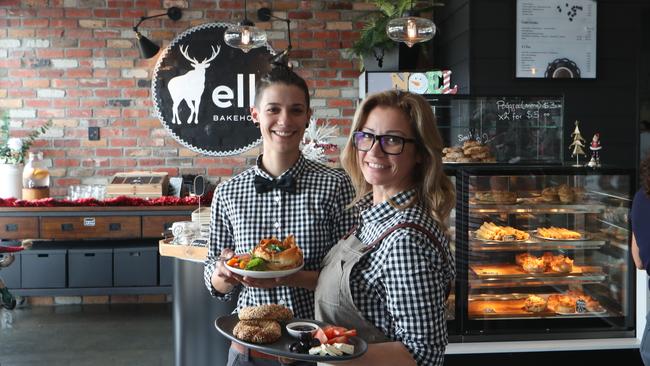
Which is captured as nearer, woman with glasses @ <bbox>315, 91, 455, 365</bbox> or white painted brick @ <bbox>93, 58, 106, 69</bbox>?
woman with glasses @ <bbox>315, 91, 455, 365</bbox>

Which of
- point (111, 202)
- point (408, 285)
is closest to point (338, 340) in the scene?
point (408, 285)

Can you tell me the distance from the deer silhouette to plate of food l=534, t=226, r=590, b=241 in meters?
3.54

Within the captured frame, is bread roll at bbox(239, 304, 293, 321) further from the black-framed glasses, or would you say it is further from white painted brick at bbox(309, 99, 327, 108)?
white painted brick at bbox(309, 99, 327, 108)

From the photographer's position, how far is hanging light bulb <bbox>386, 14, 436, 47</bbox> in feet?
12.9

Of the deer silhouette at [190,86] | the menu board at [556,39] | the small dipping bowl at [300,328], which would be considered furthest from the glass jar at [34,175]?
the small dipping bowl at [300,328]

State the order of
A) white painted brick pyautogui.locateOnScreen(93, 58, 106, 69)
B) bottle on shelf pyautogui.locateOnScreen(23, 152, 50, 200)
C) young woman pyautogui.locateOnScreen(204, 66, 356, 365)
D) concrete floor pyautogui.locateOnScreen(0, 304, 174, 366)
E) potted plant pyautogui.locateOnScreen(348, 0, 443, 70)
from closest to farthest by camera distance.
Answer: young woman pyautogui.locateOnScreen(204, 66, 356, 365) < concrete floor pyautogui.locateOnScreen(0, 304, 174, 366) < potted plant pyautogui.locateOnScreen(348, 0, 443, 70) < bottle on shelf pyautogui.locateOnScreen(23, 152, 50, 200) < white painted brick pyautogui.locateOnScreen(93, 58, 106, 69)

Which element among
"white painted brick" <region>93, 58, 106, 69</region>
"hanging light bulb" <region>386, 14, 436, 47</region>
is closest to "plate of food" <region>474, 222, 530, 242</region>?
"hanging light bulb" <region>386, 14, 436, 47</region>

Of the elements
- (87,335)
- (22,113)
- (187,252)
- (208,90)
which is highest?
(208,90)

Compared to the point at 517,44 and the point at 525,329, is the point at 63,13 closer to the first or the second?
the point at 517,44

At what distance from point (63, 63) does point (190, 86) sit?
3.71ft

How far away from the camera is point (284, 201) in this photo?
208 centimetres

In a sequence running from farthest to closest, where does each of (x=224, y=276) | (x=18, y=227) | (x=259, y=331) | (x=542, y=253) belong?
(x=18, y=227) < (x=542, y=253) < (x=224, y=276) < (x=259, y=331)

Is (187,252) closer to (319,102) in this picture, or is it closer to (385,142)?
(385,142)

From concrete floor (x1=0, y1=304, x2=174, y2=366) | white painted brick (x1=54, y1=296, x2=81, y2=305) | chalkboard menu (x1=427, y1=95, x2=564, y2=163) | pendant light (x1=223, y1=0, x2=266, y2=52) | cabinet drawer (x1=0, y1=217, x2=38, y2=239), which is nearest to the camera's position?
chalkboard menu (x1=427, y1=95, x2=564, y2=163)
